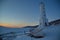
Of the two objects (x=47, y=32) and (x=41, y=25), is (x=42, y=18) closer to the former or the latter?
(x=41, y=25)

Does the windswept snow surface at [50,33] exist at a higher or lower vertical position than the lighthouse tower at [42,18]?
lower

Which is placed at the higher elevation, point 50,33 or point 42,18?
point 42,18

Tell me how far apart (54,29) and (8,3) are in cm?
104

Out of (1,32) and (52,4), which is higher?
(52,4)

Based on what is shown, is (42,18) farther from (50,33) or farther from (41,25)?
(50,33)

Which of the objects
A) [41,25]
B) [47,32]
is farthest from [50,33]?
[41,25]

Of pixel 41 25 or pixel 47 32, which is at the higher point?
pixel 41 25

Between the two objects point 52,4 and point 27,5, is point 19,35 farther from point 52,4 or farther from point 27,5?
point 52,4

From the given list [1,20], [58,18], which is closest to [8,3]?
[1,20]

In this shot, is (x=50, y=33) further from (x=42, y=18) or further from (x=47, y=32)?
(x=42, y=18)

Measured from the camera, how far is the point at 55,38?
2.46 m

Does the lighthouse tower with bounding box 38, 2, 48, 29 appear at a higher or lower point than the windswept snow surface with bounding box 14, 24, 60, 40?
higher

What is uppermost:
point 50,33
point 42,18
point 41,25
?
point 42,18

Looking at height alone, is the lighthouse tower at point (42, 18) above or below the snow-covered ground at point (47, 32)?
above
